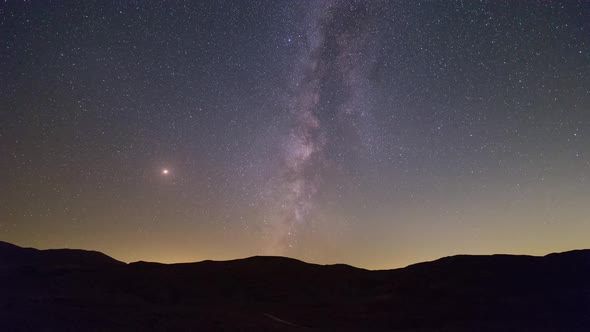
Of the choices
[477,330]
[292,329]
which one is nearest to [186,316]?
[292,329]

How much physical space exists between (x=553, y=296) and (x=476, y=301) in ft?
20.3

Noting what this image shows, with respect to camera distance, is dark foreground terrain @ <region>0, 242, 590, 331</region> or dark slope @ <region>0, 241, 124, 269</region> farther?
dark slope @ <region>0, 241, 124, 269</region>

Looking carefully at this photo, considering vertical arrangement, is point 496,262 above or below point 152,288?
Result: above

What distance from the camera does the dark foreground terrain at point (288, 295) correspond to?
73.3ft

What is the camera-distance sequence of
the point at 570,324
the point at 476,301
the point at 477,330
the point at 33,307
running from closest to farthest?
the point at 33,307 → the point at 477,330 → the point at 570,324 → the point at 476,301

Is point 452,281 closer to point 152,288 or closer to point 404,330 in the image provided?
point 404,330

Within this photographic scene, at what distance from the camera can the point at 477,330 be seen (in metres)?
25.4

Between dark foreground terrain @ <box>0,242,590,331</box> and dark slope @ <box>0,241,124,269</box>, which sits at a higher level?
dark slope @ <box>0,241,124,269</box>

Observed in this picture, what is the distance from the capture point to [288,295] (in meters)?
42.6

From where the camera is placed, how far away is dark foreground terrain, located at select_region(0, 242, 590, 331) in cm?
2233

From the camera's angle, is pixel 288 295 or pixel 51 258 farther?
pixel 51 258

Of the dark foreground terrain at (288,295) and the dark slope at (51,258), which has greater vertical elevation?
the dark slope at (51,258)

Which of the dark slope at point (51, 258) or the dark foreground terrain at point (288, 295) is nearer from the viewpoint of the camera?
the dark foreground terrain at point (288, 295)

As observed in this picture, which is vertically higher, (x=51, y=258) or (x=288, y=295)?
(x=51, y=258)
